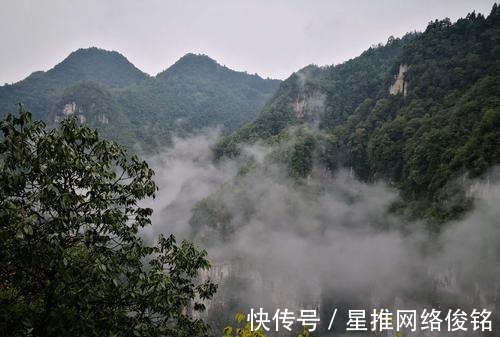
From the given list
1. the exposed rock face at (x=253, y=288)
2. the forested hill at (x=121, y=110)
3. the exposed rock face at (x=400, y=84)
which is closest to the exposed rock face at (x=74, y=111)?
the forested hill at (x=121, y=110)

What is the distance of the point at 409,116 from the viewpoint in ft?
292

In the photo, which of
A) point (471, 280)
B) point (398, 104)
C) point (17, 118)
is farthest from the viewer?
point (398, 104)

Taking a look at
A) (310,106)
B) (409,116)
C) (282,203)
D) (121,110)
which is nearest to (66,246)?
(409,116)

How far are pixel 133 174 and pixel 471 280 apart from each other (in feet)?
205

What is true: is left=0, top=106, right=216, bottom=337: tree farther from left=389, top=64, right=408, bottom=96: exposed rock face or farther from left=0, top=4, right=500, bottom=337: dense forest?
left=389, top=64, right=408, bottom=96: exposed rock face

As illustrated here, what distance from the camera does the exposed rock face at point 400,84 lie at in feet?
324

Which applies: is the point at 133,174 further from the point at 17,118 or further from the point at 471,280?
the point at 471,280

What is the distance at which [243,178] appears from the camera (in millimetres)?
109125

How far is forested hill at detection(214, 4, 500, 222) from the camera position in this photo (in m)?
65.4

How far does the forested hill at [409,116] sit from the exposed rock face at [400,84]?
254 mm

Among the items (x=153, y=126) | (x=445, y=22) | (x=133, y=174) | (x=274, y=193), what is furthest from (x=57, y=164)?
(x=153, y=126)

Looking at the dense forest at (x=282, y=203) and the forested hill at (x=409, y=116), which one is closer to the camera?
the dense forest at (x=282, y=203)

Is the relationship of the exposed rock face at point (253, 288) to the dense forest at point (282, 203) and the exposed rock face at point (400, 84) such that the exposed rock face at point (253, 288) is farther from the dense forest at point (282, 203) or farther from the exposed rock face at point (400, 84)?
the exposed rock face at point (400, 84)

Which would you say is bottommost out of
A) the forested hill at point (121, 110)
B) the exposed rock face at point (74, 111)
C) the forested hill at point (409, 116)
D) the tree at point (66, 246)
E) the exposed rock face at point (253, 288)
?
the tree at point (66, 246)
